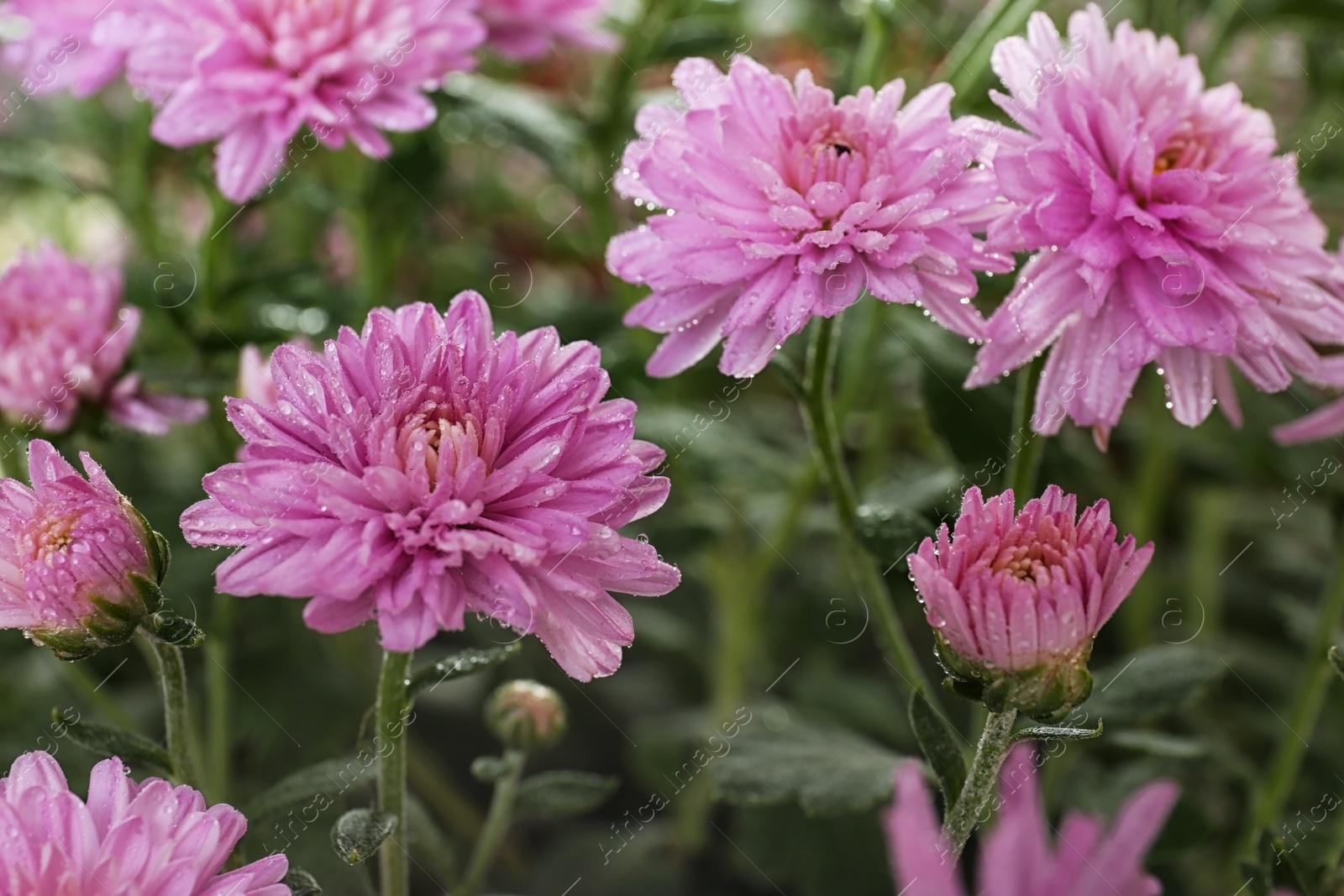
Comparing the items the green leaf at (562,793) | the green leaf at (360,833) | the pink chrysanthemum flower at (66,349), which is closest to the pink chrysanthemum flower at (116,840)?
the green leaf at (360,833)

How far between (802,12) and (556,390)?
82 cm

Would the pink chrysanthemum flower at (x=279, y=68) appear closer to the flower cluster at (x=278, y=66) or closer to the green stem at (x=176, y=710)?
the flower cluster at (x=278, y=66)

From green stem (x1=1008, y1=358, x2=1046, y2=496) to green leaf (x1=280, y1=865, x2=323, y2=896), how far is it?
1.09ft

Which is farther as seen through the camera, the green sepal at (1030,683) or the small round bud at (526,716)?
the small round bud at (526,716)

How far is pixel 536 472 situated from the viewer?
0.40m

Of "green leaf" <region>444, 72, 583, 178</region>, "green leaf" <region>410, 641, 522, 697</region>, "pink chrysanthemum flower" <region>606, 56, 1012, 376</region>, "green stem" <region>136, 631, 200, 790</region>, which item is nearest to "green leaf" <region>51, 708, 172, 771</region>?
"green stem" <region>136, 631, 200, 790</region>

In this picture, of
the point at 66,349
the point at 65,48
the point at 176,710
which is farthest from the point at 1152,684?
the point at 65,48

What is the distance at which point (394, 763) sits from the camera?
0.46 meters

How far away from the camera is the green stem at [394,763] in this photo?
43cm

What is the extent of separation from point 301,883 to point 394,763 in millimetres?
54

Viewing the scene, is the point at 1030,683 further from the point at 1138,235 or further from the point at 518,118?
the point at 518,118

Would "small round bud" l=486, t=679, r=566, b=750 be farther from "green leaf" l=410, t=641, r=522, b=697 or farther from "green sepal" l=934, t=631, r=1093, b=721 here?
"green sepal" l=934, t=631, r=1093, b=721

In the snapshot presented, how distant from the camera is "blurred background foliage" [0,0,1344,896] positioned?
0.67 metres

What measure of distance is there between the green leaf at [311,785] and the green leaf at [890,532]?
0.23 m
